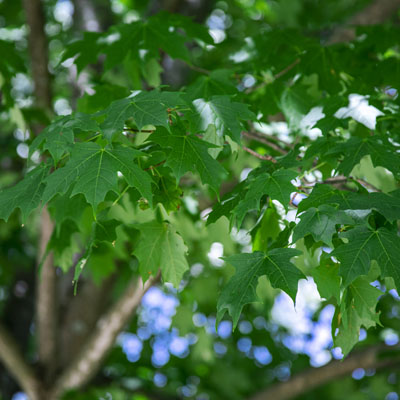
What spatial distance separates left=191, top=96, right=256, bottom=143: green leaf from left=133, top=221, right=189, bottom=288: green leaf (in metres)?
0.37

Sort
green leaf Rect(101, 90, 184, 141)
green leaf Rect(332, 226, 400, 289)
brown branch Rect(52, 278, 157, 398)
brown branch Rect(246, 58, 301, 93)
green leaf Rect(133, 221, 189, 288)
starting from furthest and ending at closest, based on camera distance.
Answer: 1. brown branch Rect(52, 278, 157, 398)
2. brown branch Rect(246, 58, 301, 93)
3. green leaf Rect(133, 221, 189, 288)
4. green leaf Rect(101, 90, 184, 141)
5. green leaf Rect(332, 226, 400, 289)

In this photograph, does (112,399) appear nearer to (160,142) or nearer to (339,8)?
(160,142)

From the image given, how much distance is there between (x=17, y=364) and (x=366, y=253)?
99.1 inches

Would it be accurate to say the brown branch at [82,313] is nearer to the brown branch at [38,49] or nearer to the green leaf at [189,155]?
the brown branch at [38,49]

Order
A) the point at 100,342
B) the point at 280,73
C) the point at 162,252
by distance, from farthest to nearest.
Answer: the point at 100,342 → the point at 280,73 → the point at 162,252

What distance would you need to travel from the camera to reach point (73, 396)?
306 centimetres

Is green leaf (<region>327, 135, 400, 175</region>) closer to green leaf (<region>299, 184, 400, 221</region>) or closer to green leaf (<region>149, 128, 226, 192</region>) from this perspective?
green leaf (<region>299, 184, 400, 221</region>)

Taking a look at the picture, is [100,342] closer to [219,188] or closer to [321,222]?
[219,188]

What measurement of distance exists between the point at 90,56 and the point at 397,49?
141 centimetres

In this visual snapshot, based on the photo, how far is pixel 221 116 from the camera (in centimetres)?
141

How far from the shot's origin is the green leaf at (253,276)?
3.97 feet

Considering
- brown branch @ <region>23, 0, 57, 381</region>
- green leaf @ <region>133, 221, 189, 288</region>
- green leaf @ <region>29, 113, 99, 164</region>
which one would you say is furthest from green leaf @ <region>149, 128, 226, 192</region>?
brown branch @ <region>23, 0, 57, 381</region>

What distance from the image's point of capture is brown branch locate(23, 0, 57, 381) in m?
3.06

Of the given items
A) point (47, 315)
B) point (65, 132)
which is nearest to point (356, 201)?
point (65, 132)
